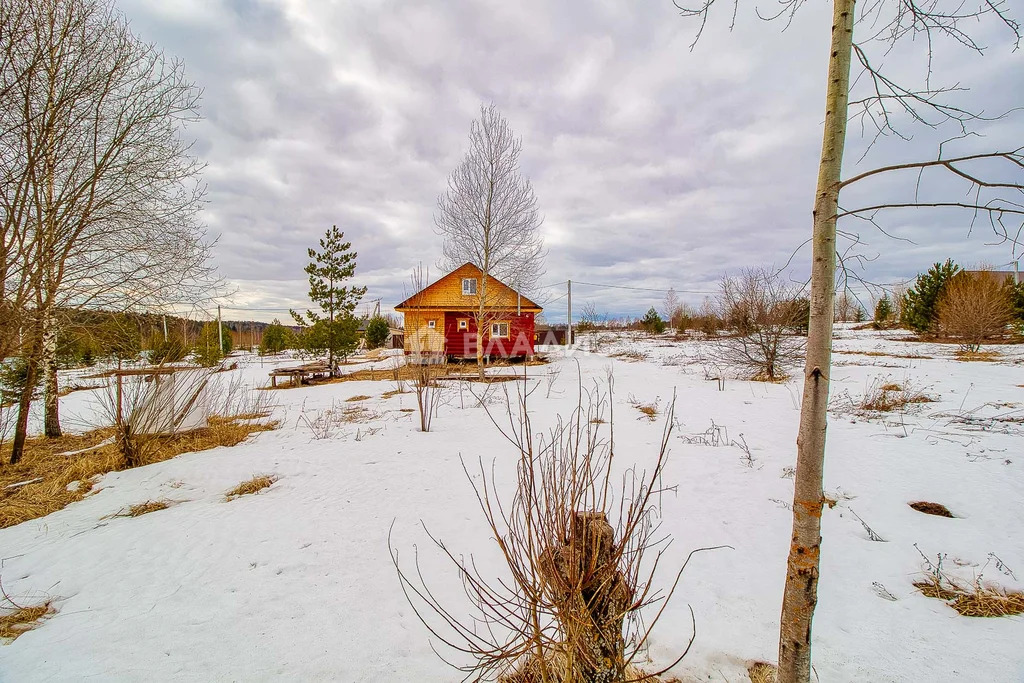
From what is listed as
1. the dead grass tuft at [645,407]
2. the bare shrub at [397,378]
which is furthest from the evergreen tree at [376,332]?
the dead grass tuft at [645,407]

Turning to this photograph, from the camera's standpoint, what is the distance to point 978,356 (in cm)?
1488

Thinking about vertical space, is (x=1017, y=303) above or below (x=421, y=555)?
above

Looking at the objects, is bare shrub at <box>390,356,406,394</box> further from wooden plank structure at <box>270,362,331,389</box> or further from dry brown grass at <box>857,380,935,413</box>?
dry brown grass at <box>857,380,935,413</box>

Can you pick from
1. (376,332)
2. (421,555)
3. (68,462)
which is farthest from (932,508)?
(376,332)

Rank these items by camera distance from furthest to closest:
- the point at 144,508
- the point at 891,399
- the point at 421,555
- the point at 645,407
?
the point at 645,407 → the point at 891,399 → the point at 144,508 → the point at 421,555

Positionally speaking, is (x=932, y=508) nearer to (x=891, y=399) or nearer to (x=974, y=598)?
(x=974, y=598)

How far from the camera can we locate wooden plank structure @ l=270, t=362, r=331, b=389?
47.9 ft

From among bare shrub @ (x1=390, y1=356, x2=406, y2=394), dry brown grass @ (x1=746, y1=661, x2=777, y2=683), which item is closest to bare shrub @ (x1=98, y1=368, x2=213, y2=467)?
bare shrub @ (x1=390, y1=356, x2=406, y2=394)

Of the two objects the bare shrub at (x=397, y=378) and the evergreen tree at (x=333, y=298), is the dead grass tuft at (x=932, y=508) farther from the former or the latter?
the evergreen tree at (x=333, y=298)

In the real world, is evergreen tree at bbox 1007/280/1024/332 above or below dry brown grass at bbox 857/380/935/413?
above

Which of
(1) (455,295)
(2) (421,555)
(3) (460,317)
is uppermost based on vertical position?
(1) (455,295)

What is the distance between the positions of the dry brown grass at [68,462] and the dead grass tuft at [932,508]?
8.93 metres

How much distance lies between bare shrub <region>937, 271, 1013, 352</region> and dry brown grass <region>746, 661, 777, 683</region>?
2269 cm

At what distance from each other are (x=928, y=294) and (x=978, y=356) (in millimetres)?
8680
